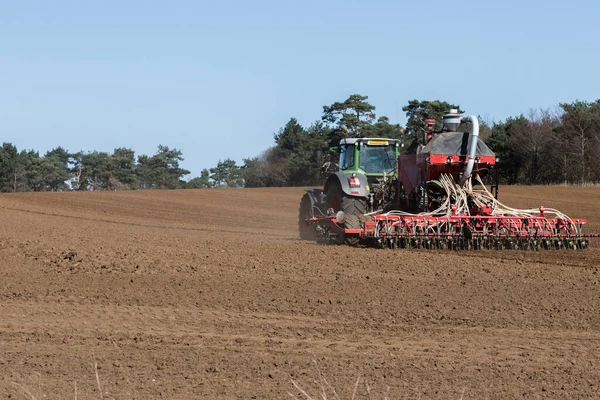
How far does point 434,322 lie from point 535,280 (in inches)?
126

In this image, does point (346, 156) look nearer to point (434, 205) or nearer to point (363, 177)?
point (363, 177)

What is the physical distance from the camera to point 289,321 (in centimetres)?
791

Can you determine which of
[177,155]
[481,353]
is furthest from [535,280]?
[177,155]

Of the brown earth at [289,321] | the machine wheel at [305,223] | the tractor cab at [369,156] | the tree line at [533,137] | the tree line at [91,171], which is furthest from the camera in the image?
the tree line at [91,171]

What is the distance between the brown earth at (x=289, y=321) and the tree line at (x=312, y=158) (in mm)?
16490

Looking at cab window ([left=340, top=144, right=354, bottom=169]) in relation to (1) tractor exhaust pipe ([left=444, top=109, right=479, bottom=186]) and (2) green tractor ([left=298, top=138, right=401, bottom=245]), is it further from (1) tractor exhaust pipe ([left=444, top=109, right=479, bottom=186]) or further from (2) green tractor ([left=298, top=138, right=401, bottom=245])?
(1) tractor exhaust pipe ([left=444, top=109, right=479, bottom=186])

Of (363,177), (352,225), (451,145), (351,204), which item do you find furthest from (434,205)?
(352,225)

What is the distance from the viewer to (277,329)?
7527mm

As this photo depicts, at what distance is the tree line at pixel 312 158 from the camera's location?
151 ft

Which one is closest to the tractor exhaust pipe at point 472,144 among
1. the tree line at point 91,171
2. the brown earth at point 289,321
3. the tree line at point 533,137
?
the brown earth at point 289,321

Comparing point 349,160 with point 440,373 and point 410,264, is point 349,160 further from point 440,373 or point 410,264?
point 440,373

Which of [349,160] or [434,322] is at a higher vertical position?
[349,160]

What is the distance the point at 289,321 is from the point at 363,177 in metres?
8.04

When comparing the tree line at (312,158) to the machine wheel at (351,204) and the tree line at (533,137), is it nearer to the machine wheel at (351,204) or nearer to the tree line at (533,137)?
the tree line at (533,137)
